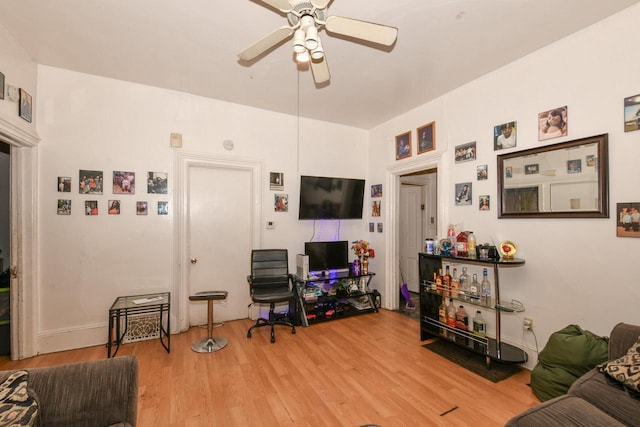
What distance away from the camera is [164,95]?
10.8 feet

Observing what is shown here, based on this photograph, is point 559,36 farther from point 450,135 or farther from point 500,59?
point 450,135

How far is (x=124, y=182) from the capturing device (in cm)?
312

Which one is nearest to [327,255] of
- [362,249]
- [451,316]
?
[362,249]

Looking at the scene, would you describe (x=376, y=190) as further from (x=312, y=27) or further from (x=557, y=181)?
(x=312, y=27)

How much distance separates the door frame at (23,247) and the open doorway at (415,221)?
4.86 m

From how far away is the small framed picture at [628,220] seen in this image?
6.44 feet

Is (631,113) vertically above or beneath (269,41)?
beneath

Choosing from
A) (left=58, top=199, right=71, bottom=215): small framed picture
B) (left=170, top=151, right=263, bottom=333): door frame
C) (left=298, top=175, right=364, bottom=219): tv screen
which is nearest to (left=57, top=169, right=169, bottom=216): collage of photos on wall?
(left=58, top=199, right=71, bottom=215): small framed picture

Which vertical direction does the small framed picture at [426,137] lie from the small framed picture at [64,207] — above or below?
above

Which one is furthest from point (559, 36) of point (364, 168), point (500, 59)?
point (364, 168)

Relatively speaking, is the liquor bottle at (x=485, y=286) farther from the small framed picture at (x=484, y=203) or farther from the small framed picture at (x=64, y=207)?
the small framed picture at (x=64, y=207)

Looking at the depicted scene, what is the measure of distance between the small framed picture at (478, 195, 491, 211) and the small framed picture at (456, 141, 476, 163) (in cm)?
45

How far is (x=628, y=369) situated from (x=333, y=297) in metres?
2.84

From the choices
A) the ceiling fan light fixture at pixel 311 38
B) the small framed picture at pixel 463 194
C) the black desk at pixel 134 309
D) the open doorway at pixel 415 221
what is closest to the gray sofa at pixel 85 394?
the black desk at pixel 134 309
